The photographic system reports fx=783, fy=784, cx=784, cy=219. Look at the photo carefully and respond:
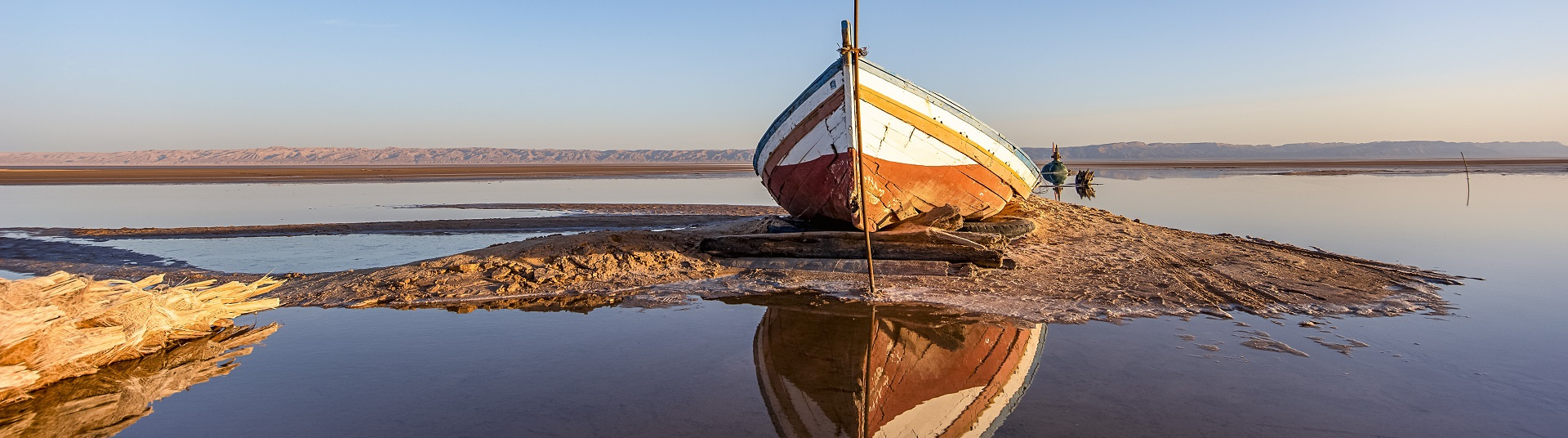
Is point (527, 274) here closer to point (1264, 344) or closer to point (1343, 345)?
point (1264, 344)

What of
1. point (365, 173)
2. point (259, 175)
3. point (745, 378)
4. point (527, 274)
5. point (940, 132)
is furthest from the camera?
point (365, 173)

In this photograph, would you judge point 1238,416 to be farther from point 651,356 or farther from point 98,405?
point 98,405

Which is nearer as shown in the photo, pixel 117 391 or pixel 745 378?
pixel 117 391

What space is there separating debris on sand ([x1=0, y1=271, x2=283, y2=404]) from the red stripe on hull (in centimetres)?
547

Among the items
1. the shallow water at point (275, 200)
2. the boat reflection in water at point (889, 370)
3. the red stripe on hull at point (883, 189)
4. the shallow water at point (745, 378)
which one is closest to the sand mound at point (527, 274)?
the shallow water at point (745, 378)

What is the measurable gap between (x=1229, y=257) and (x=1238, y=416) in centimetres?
575

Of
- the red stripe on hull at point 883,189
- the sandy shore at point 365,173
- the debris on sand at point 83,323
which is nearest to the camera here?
the debris on sand at point 83,323

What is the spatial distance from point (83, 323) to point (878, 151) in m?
6.64

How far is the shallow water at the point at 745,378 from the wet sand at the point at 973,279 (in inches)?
18.0

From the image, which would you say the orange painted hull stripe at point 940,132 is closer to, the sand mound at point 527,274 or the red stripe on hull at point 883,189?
the red stripe on hull at point 883,189

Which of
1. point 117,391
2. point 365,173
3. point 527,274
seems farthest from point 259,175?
point 117,391

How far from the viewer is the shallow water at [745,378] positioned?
3.92 meters

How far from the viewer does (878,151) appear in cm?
848

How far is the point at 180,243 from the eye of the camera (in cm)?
1215
